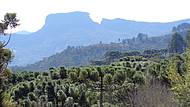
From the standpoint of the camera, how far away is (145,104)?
24.9 m

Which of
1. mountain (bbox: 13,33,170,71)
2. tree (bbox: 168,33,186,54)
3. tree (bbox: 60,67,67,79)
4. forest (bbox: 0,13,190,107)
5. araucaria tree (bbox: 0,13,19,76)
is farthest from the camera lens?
mountain (bbox: 13,33,170,71)

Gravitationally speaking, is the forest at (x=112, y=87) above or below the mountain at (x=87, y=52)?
above

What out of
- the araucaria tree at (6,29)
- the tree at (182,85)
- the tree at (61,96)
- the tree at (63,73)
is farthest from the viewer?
the tree at (63,73)

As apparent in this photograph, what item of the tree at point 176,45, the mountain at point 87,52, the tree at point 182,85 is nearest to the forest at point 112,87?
the tree at point 182,85

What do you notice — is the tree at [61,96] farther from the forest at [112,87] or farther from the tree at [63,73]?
the tree at [63,73]

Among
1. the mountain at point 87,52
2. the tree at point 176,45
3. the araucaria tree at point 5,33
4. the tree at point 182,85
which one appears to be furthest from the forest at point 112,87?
the mountain at point 87,52

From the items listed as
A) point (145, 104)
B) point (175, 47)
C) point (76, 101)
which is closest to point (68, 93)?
point (76, 101)

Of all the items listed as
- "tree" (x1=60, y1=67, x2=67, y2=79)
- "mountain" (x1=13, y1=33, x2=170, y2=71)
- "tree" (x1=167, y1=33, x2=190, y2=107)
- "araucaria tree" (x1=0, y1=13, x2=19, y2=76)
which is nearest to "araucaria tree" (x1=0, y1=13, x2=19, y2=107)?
"araucaria tree" (x1=0, y1=13, x2=19, y2=76)

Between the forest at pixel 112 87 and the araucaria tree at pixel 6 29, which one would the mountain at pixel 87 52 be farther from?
the araucaria tree at pixel 6 29

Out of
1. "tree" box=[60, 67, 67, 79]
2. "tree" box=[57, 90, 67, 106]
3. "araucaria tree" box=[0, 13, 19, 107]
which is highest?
"araucaria tree" box=[0, 13, 19, 107]

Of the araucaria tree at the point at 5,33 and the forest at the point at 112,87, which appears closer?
the araucaria tree at the point at 5,33

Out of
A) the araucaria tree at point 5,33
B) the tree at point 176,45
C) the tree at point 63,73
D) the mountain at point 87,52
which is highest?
the araucaria tree at point 5,33

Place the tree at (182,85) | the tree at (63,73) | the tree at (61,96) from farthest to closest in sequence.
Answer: the tree at (63,73), the tree at (61,96), the tree at (182,85)

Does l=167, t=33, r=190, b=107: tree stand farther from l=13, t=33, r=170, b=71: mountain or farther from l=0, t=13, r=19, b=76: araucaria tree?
l=13, t=33, r=170, b=71: mountain
